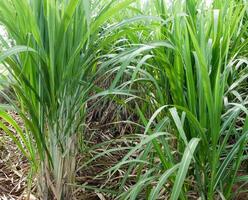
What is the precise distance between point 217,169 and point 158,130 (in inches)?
6.4

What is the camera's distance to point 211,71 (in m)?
0.97

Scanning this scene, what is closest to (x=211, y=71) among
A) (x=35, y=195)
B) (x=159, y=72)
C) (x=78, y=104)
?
(x=159, y=72)

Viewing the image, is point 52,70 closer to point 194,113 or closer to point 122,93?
point 122,93

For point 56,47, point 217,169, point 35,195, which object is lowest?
point 35,195

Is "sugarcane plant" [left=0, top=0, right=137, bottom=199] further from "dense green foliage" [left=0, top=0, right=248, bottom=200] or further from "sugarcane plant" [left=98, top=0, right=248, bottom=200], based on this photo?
"sugarcane plant" [left=98, top=0, right=248, bottom=200]

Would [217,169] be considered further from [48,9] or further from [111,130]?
[111,130]

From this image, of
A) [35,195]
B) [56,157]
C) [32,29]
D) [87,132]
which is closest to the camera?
[32,29]

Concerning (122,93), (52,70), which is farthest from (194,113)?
(52,70)

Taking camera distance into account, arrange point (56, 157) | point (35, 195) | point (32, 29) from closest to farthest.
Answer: point (32, 29)
point (56, 157)
point (35, 195)

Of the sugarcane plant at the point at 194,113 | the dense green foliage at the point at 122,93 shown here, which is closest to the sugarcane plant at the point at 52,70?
the dense green foliage at the point at 122,93

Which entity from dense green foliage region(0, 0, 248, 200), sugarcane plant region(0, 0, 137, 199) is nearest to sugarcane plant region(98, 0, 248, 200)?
dense green foliage region(0, 0, 248, 200)

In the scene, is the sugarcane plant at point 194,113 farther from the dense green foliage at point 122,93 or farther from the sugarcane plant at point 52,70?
the sugarcane plant at point 52,70

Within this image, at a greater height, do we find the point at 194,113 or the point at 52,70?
the point at 52,70

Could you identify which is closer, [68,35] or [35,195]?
[68,35]
